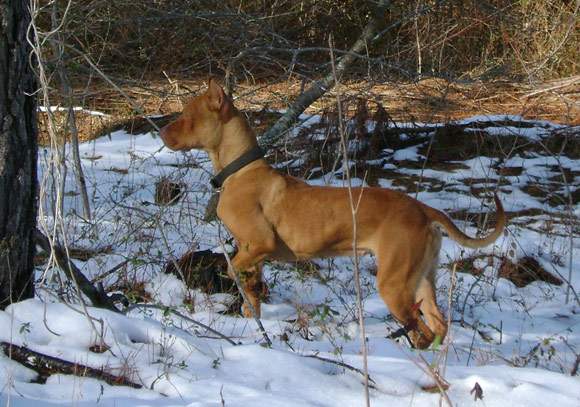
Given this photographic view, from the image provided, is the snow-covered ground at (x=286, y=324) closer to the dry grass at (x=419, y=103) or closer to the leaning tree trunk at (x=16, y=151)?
the leaning tree trunk at (x=16, y=151)

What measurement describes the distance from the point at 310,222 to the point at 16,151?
2.22 meters

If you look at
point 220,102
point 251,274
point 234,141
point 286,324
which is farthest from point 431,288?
point 220,102

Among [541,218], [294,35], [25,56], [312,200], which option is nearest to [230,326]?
[312,200]

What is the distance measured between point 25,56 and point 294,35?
7722mm

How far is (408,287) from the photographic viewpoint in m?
5.55

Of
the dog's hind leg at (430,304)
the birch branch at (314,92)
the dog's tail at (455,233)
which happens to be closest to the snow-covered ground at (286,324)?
the dog's hind leg at (430,304)

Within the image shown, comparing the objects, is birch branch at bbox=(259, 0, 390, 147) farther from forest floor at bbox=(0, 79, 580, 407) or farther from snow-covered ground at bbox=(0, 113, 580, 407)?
snow-covered ground at bbox=(0, 113, 580, 407)

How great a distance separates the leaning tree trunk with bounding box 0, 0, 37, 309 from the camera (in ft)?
13.5

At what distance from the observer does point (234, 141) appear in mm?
6246

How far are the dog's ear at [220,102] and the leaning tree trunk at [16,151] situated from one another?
1951mm

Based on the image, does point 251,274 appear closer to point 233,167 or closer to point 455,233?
point 233,167

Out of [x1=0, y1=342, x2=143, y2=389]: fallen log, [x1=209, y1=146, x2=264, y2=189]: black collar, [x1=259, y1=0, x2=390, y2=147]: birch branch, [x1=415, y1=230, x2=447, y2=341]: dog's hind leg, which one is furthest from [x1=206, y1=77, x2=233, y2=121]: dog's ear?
[x1=0, y1=342, x2=143, y2=389]: fallen log

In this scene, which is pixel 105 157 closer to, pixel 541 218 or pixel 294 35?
pixel 294 35

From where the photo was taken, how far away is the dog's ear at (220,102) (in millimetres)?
6129
